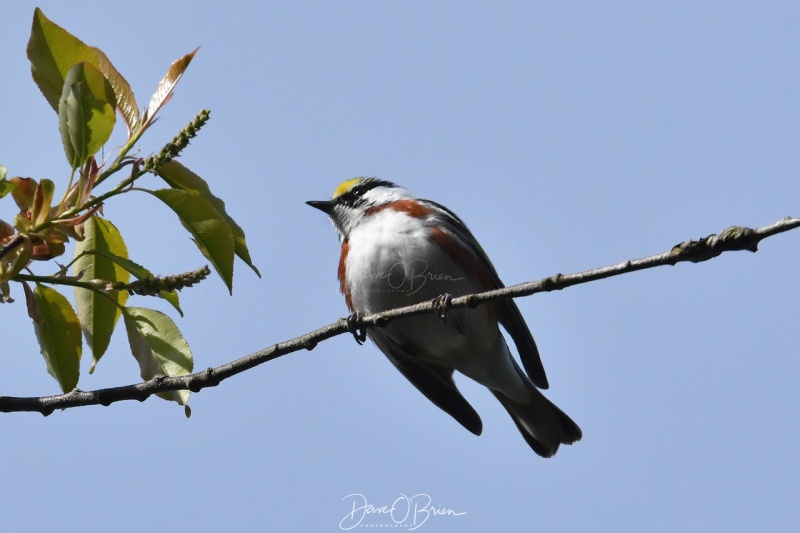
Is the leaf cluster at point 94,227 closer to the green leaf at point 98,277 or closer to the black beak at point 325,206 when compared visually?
the green leaf at point 98,277

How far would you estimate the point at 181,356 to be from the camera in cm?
318

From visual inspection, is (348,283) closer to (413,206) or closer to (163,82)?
(413,206)

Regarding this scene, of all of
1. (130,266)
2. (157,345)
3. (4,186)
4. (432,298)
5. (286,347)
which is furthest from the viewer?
(432,298)

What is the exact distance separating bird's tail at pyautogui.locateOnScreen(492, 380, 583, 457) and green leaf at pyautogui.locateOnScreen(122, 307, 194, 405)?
4.46 meters

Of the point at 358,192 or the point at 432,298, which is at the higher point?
the point at 358,192

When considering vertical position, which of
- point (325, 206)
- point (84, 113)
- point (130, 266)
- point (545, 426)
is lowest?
point (130, 266)

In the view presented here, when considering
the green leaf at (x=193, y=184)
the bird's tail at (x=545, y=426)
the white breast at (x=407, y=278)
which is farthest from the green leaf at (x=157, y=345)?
the bird's tail at (x=545, y=426)

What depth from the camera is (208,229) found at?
2949mm

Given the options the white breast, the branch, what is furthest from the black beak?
the branch

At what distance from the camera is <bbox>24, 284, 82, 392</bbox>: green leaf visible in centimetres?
307

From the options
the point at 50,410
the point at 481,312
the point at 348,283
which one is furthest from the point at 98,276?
the point at 481,312

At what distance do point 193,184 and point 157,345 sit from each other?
2.04ft

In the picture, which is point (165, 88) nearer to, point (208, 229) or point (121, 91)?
point (121, 91)

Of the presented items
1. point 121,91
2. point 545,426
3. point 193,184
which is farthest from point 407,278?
point 121,91
